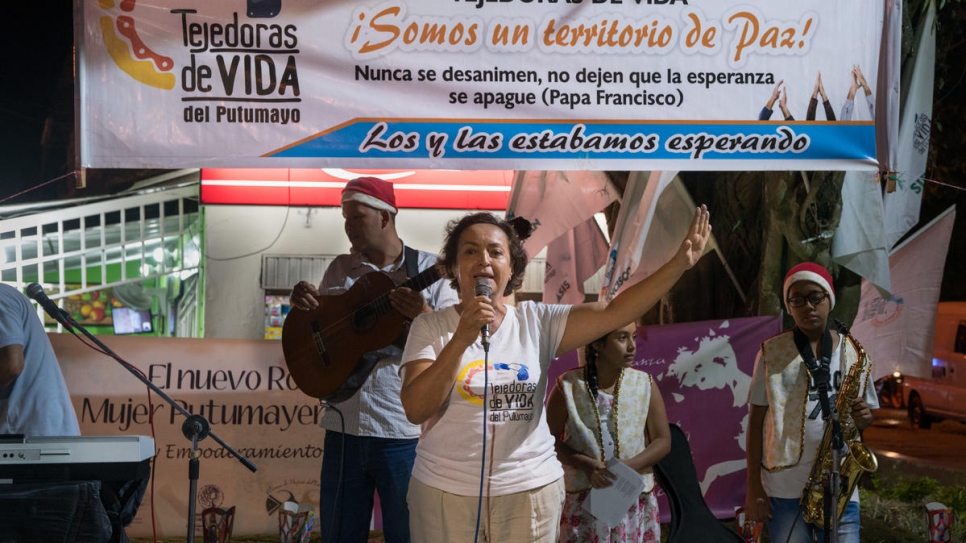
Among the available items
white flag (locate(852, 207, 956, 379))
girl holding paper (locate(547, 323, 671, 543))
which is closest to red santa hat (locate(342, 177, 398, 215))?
girl holding paper (locate(547, 323, 671, 543))

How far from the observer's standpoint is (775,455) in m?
4.83

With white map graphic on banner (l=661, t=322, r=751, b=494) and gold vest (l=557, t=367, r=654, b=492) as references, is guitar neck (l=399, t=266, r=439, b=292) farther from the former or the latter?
white map graphic on banner (l=661, t=322, r=751, b=494)

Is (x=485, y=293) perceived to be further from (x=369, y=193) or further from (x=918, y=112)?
(x=918, y=112)

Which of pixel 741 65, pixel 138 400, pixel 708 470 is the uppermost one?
pixel 741 65

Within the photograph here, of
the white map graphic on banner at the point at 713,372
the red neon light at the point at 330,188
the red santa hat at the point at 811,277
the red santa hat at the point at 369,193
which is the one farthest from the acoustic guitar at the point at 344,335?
the red neon light at the point at 330,188

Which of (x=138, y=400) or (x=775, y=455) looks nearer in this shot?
(x=775, y=455)

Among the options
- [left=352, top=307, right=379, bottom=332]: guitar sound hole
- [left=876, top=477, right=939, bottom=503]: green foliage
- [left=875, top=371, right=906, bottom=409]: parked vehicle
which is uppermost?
[left=352, top=307, right=379, bottom=332]: guitar sound hole

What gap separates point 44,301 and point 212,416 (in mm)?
3173

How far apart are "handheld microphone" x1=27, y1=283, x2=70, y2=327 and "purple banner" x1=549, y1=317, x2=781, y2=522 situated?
3.83 metres

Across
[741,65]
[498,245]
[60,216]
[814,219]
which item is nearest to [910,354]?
[814,219]

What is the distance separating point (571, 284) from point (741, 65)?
363 centimetres

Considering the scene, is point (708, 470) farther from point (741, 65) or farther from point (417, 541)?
point (417, 541)

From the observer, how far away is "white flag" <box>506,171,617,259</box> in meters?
7.29

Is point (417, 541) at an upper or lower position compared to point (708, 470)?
upper
